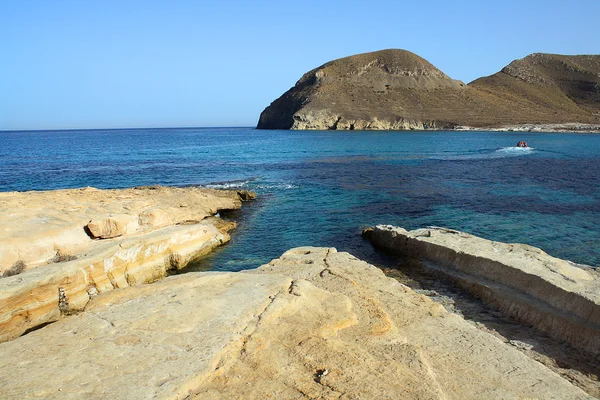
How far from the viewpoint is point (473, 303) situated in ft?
35.1

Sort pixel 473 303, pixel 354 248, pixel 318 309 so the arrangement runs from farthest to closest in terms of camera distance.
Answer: pixel 354 248 → pixel 473 303 → pixel 318 309

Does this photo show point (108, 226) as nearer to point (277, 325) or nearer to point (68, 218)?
Answer: point (68, 218)

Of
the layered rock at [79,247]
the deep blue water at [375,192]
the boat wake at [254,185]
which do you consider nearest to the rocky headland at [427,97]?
the deep blue water at [375,192]

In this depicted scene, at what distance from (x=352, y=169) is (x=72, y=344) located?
34901 millimetres

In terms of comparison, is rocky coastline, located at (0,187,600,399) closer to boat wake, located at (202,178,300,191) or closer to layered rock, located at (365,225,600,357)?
layered rock, located at (365,225,600,357)

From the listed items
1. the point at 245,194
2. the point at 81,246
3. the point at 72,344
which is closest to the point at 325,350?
the point at 72,344

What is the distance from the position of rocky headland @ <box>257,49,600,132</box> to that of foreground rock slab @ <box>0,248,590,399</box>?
11220 centimetres

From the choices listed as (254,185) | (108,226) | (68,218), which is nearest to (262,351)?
(108,226)

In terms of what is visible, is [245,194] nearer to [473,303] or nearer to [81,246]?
[81,246]

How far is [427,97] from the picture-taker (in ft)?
426

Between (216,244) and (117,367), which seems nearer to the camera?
(117,367)

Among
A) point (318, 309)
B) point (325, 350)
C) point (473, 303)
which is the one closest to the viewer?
point (325, 350)

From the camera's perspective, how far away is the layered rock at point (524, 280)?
8.83m

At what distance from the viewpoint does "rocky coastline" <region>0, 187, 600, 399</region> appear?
221 inches
